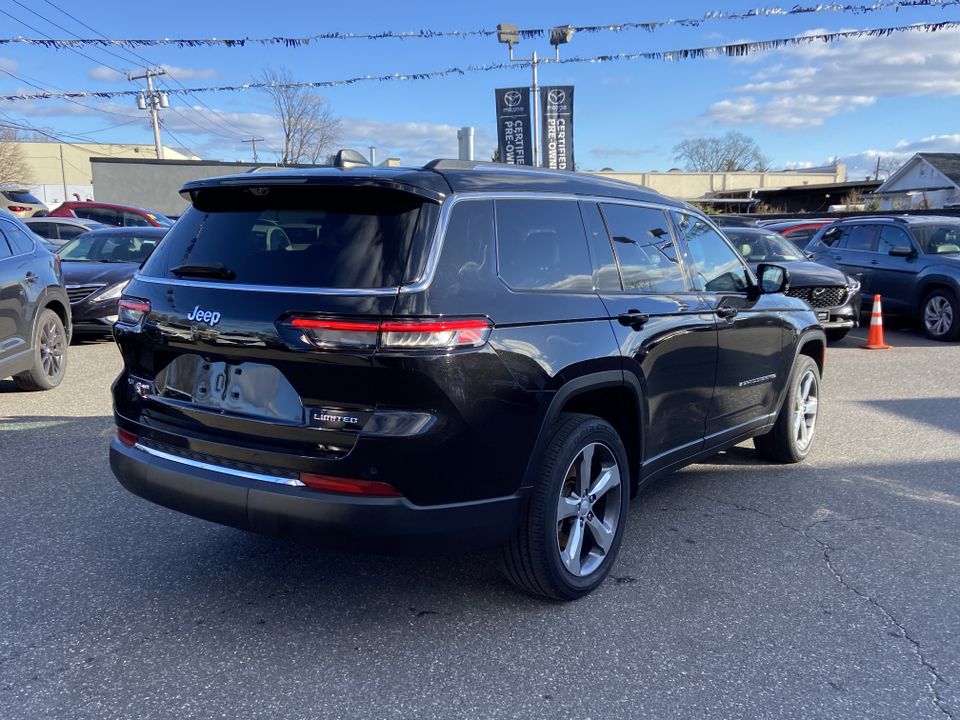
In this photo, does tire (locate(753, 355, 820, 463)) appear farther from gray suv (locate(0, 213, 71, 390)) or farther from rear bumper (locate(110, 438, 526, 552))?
gray suv (locate(0, 213, 71, 390))

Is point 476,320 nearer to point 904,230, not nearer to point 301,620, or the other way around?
point 301,620

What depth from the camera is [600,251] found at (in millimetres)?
4012

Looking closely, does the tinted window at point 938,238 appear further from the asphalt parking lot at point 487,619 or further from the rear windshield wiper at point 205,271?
the rear windshield wiper at point 205,271

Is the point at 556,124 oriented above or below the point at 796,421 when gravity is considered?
above

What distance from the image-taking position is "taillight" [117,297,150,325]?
353 cm

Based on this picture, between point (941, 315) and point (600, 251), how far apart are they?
421 inches

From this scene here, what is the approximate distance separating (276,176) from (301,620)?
186 centimetres

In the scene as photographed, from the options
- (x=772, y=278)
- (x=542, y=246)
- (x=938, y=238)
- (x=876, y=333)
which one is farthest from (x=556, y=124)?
(x=542, y=246)

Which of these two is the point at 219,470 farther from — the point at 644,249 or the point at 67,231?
the point at 67,231

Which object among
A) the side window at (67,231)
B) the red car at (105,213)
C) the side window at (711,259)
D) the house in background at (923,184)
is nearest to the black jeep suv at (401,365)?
the side window at (711,259)

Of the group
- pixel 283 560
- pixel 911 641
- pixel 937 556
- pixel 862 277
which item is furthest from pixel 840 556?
pixel 862 277

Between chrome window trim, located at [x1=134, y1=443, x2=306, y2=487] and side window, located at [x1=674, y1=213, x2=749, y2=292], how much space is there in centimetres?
271

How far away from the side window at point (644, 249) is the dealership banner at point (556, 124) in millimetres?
25476

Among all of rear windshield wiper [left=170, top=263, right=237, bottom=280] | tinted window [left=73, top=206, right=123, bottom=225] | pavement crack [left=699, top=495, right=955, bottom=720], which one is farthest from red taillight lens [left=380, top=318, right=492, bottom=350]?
tinted window [left=73, top=206, right=123, bottom=225]
